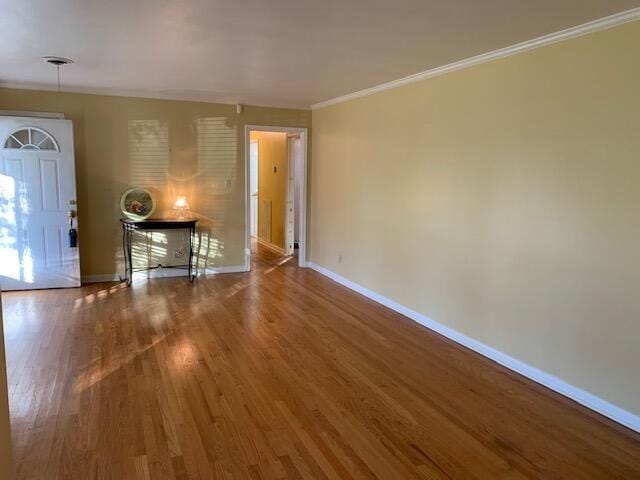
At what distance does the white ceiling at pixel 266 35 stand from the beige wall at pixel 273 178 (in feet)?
9.75

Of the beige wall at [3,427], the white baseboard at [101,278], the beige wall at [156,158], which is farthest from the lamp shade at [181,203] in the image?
the beige wall at [3,427]

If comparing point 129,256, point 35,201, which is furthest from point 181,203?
point 35,201

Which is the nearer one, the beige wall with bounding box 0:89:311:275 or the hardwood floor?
the hardwood floor

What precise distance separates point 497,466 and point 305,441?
100 cm

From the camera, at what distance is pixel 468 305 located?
12.8 ft

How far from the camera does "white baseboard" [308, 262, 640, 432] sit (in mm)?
2787

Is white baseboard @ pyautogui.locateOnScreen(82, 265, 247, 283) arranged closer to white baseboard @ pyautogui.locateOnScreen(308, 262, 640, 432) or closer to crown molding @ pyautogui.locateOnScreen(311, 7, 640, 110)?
white baseboard @ pyautogui.locateOnScreen(308, 262, 640, 432)

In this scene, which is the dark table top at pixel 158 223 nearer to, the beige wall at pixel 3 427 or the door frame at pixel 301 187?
the door frame at pixel 301 187

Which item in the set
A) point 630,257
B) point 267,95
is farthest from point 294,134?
point 630,257

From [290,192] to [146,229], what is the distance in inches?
102

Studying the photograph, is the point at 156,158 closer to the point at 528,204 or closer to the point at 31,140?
the point at 31,140

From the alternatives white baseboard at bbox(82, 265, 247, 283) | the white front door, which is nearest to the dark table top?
the white front door

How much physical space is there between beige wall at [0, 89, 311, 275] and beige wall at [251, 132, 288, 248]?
4.64ft

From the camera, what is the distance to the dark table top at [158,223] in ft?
18.3
